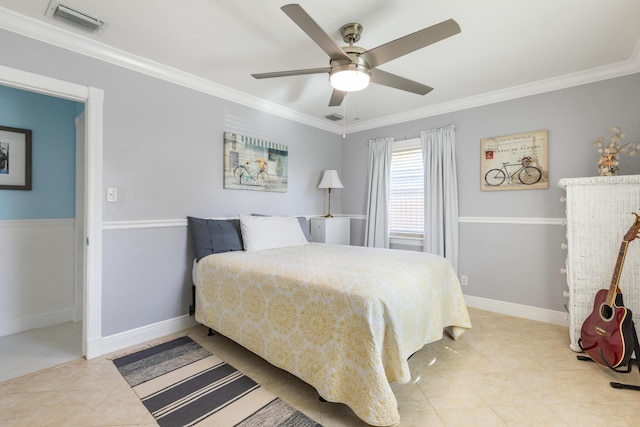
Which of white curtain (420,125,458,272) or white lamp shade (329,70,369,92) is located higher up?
white lamp shade (329,70,369,92)

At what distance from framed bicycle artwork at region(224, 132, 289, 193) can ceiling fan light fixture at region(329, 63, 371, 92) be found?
1555 mm

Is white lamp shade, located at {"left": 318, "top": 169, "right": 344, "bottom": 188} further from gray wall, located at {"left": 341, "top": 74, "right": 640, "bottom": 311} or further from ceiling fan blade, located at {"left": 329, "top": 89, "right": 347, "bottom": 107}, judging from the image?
ceiling fan blade, located at {"left": 329, "top": 89, "right": 347, "bottom": 107}

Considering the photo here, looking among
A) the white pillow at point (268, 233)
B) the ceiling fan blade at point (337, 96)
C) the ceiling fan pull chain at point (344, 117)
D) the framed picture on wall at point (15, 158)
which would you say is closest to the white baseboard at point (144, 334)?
the white pillow at point (268, 233)

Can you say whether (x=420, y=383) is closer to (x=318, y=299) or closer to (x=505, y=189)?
(x=318, y=299)

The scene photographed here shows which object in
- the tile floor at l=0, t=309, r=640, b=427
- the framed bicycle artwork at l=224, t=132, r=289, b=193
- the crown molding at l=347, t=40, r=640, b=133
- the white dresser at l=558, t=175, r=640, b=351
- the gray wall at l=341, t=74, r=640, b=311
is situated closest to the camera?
the tile floor at l=0, t=309, r=640, b=427

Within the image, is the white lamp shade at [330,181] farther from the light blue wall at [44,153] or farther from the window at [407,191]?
the light blue wall at [44,153]

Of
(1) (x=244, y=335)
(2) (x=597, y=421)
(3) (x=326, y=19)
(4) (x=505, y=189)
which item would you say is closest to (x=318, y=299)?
(1) (x=244, y=335)

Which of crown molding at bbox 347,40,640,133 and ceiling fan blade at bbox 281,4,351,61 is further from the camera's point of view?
crown molding at bbox 347,40,640,133

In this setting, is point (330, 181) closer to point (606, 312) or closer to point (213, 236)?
point (213, 236)

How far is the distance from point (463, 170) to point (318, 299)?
270 cm

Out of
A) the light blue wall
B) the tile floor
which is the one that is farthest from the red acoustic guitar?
the light blue wall

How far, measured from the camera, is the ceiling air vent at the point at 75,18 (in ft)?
6.18

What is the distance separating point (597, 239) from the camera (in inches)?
92.0

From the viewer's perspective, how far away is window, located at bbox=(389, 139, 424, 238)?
3.88 m
